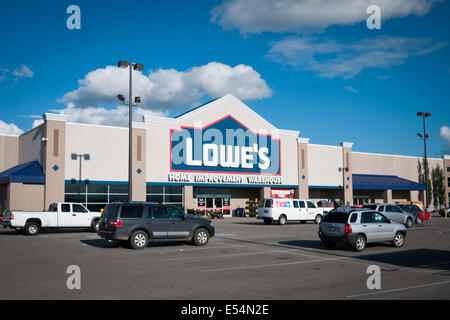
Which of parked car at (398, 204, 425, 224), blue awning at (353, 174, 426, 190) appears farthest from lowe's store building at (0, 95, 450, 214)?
Answer: parked car at (398, 204, 425, 224)

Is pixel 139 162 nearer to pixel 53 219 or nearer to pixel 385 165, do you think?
Result: pixel 53 219

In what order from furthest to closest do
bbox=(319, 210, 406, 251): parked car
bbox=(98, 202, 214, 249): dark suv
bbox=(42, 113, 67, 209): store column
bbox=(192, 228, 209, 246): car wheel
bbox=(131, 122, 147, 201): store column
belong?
bbox=(131, 122, 147, 201): store column → bbox=(42, 113, 67, 209): store column → bbox=(192, 228, 209, 246): car wheel → bbox=(98, 202, 214, 249): dark suv → bbox=(319, 210, 406, 251): parked car

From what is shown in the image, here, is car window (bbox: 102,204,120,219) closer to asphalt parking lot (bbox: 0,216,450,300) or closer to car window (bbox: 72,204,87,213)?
asphalt parking lot (bbox: 0,216,450,300)

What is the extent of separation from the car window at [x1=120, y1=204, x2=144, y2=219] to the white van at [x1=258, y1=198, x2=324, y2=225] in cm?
1742

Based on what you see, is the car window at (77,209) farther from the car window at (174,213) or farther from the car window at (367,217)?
the car window at (367,217)

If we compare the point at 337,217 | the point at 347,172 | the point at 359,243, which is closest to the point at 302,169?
the point at 347,172

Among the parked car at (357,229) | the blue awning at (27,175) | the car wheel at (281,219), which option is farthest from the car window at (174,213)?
the blue awning at (27,175)

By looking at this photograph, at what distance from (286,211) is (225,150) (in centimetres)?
1254

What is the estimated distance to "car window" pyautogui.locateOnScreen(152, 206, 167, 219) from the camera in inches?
707

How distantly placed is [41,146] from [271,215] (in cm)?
1969

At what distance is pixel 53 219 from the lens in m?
24.6

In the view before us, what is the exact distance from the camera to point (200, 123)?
4297 centimetres

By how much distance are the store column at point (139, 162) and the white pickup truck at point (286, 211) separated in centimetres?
1123
